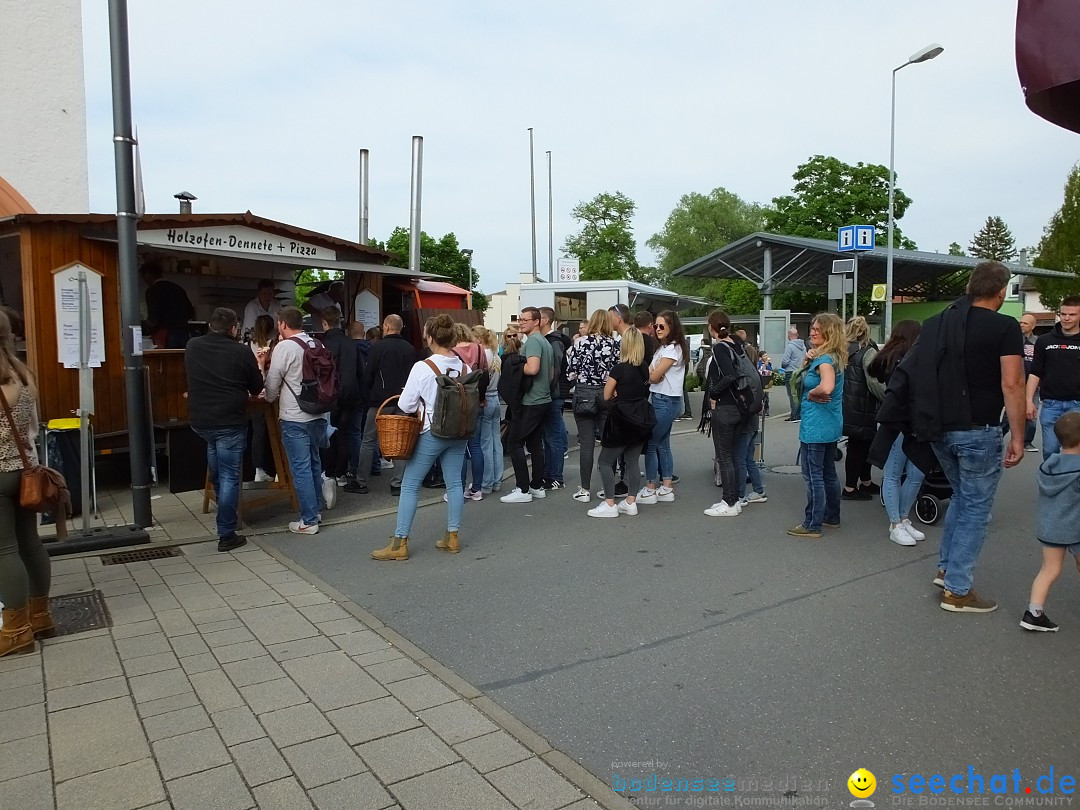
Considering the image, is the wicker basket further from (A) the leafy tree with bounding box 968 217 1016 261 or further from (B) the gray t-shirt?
(A) the leafy tree with bounding box 968 217 1016 261

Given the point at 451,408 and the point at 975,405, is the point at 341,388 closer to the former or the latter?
the point at 451,408

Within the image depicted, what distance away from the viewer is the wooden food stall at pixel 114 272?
7.81 metres

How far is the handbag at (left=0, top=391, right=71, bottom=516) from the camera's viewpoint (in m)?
4.12

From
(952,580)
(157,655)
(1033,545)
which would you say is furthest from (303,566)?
(1033,545)

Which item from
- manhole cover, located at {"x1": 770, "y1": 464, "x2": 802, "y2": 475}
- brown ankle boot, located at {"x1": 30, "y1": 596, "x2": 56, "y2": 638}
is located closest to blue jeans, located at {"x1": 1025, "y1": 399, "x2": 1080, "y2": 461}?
manhole cover, located at {"x1": 770, "y1": 464, "x2": 802, "y2": 475}

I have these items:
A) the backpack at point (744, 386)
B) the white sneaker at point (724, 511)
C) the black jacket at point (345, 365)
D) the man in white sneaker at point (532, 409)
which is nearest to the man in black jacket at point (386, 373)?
the black jacket at point (345, 365)

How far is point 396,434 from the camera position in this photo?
577 cm

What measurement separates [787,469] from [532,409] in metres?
3.43

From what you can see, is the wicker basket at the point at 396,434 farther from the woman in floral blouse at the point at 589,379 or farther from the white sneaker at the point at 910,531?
the white sneaker at the point at 910,531

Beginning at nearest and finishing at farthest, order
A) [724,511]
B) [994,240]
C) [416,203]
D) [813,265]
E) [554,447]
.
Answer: [724,511]
[554,447]
[416,203]
[813,265]
[994,240]

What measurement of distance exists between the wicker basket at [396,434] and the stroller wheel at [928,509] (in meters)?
4.27

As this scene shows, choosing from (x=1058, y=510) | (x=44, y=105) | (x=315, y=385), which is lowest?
(x=1058, y=510)

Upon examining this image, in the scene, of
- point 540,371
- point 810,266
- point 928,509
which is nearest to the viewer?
point 928,509

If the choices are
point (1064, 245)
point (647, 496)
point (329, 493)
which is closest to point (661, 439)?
point (647, 496)
